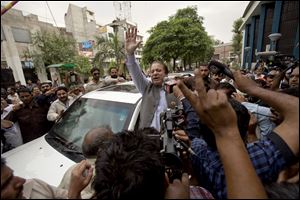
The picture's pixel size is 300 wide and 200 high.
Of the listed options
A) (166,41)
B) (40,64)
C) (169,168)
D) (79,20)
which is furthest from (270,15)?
(79,20)

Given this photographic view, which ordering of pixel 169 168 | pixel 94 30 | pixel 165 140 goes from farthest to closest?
pixel 94 30, pixel 165 140, pixel 169 168

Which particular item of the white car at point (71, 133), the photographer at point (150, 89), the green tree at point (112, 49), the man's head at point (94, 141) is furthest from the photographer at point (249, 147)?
the green tree at point (112, 49)

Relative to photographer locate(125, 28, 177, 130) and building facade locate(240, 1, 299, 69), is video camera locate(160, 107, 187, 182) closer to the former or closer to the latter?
photographer locate(125, 28, 177, 130)

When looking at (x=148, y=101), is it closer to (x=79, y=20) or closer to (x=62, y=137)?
(x=62, y=137)

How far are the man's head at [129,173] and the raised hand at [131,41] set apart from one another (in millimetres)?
1596

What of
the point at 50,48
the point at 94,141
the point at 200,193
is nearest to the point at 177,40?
the point at 50,48

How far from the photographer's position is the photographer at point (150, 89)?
2.16 meters

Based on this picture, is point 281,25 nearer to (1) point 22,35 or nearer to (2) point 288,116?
(2) point 288,116

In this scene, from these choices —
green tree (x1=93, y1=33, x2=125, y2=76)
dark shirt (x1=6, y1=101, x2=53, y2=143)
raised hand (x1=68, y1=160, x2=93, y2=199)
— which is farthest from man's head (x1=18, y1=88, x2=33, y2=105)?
green tree (x1=93, y1=33, x2=125, y2=76)

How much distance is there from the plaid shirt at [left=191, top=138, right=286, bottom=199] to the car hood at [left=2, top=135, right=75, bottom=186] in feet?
4.60

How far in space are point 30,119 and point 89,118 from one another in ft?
4.30

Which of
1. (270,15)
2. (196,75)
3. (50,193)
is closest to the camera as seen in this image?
(196,75)

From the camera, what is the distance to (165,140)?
1.24 m

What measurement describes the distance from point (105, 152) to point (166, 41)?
2197 centimetres
